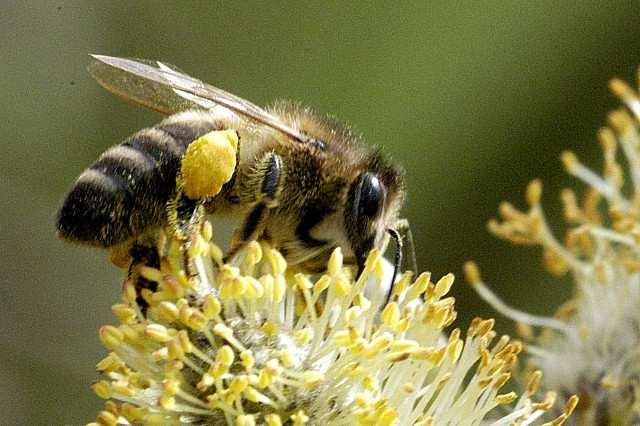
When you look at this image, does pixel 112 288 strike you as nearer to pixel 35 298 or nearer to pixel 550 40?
pixel 35 298

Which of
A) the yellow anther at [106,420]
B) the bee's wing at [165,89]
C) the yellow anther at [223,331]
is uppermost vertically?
the bee's wing at [165,89]

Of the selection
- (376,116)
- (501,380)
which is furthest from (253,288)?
(376,116)

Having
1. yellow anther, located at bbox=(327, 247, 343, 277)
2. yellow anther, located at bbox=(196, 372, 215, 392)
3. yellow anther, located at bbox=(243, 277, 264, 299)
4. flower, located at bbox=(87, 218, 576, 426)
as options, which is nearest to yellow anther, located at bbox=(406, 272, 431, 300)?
flower, located at bbox=(87, 218, 576, 426)

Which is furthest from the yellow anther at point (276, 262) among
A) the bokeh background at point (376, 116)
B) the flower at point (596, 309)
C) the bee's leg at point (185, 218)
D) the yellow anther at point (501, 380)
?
the bokeh background at point (376, 116)

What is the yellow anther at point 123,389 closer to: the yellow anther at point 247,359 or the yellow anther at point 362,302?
the yellow anther at point 247,359

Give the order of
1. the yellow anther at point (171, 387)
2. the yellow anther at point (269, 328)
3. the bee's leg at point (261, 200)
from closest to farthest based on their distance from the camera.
Result: the yellow anther at point (171, 387), the yellow anther at point (269, 328), the bee's leg at point (261, 200)

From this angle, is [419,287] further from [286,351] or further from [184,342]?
[184,342]

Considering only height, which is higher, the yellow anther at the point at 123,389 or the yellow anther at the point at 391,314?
the yellow anther at the point at 391,314

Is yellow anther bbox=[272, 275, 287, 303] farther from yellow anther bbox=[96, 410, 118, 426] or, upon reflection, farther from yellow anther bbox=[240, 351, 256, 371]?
yellow anther bbox=[96, 410, 118, 426]

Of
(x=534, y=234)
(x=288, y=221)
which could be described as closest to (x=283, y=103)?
(x=288, y=221)
